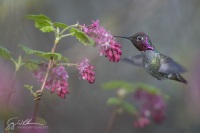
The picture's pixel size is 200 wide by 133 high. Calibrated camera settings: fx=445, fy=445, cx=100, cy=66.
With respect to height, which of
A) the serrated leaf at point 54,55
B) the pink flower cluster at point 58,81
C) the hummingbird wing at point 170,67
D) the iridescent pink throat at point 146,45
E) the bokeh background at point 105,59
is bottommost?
the pink flower cluster at point 58,81

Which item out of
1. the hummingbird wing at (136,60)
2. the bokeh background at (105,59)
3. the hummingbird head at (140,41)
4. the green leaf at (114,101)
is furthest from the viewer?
the bokeh background at (105,59)

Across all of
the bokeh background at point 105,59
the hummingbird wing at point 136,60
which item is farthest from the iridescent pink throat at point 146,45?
the bokeh background at point 105,59

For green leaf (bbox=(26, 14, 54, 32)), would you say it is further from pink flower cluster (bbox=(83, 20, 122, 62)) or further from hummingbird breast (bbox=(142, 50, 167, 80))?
hummingbird breast (bbox=(142, 50, 167, 80))

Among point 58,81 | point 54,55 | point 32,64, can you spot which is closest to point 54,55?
point 54,55

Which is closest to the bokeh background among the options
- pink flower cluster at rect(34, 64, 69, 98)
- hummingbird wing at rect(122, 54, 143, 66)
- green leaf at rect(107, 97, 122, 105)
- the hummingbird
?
green leaf at rect(107, 97, 122, 105)

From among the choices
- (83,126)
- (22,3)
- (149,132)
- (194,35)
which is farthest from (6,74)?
(194,35)

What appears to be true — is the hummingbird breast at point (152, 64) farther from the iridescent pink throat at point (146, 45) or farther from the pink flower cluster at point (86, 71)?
the pink flower cluster at point (86, 71)
